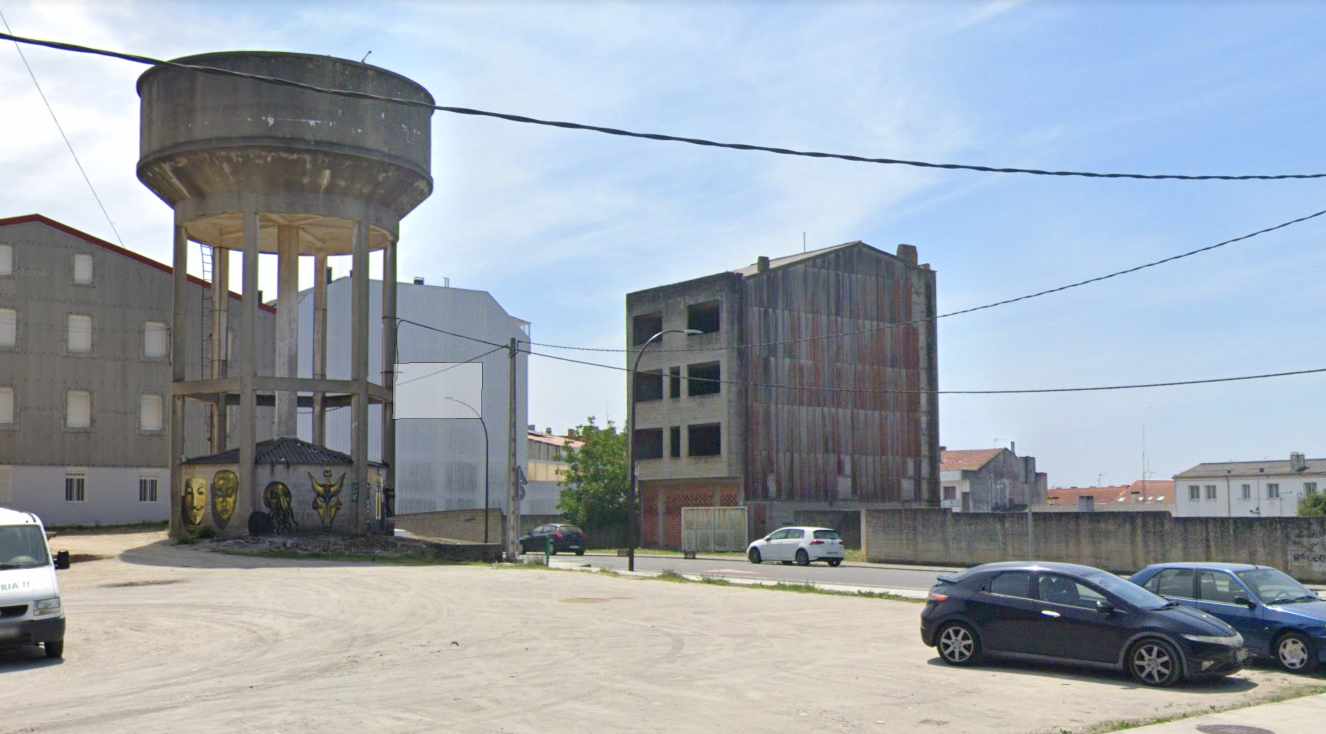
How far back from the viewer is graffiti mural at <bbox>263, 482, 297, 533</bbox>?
132 ft

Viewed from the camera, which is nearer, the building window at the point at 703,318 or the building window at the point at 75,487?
the building window at the point at 75,487

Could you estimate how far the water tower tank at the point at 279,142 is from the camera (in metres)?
38.6

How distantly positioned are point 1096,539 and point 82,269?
141 ft

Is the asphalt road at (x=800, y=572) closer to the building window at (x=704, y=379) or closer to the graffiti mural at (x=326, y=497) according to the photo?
the graffiti mural at (x=326, y=497)

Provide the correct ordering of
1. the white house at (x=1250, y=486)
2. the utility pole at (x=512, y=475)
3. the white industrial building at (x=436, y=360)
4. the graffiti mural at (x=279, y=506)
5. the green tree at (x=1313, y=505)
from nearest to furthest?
1. the utility pole at (x=512, y=475)
2. the graffiti mural at (x=279, y=506)
3. the green tree at (x=1313, y=505)
4. the white industrial building at (x=436, y=360)
5. the white house at (x=1250, y=486)

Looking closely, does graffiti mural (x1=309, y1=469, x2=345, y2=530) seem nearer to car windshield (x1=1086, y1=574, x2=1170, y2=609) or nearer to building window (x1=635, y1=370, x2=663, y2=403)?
building window (x1=635, y1=370, x2=663, y2=403)

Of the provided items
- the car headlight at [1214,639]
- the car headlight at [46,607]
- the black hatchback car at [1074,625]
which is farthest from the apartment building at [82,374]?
the car headlight at [1214,639]

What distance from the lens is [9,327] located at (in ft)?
170

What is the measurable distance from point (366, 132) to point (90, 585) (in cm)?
1785

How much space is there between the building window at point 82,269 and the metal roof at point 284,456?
52.3 ft

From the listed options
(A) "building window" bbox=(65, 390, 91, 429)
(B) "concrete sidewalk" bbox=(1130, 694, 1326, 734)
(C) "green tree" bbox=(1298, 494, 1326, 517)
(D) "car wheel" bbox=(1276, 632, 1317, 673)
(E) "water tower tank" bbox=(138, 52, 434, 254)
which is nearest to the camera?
(B) "concrete sidewalk" bbox=(1130, 694, 1326, 734)

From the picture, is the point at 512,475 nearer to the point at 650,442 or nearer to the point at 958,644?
the point at 958,644

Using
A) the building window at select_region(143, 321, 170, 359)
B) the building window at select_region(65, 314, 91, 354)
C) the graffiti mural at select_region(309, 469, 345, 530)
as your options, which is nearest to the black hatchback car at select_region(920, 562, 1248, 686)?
the graffiti mural at select_region(309, 469, 345, 530)

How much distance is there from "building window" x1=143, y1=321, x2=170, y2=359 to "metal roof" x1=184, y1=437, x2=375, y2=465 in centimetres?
1518
